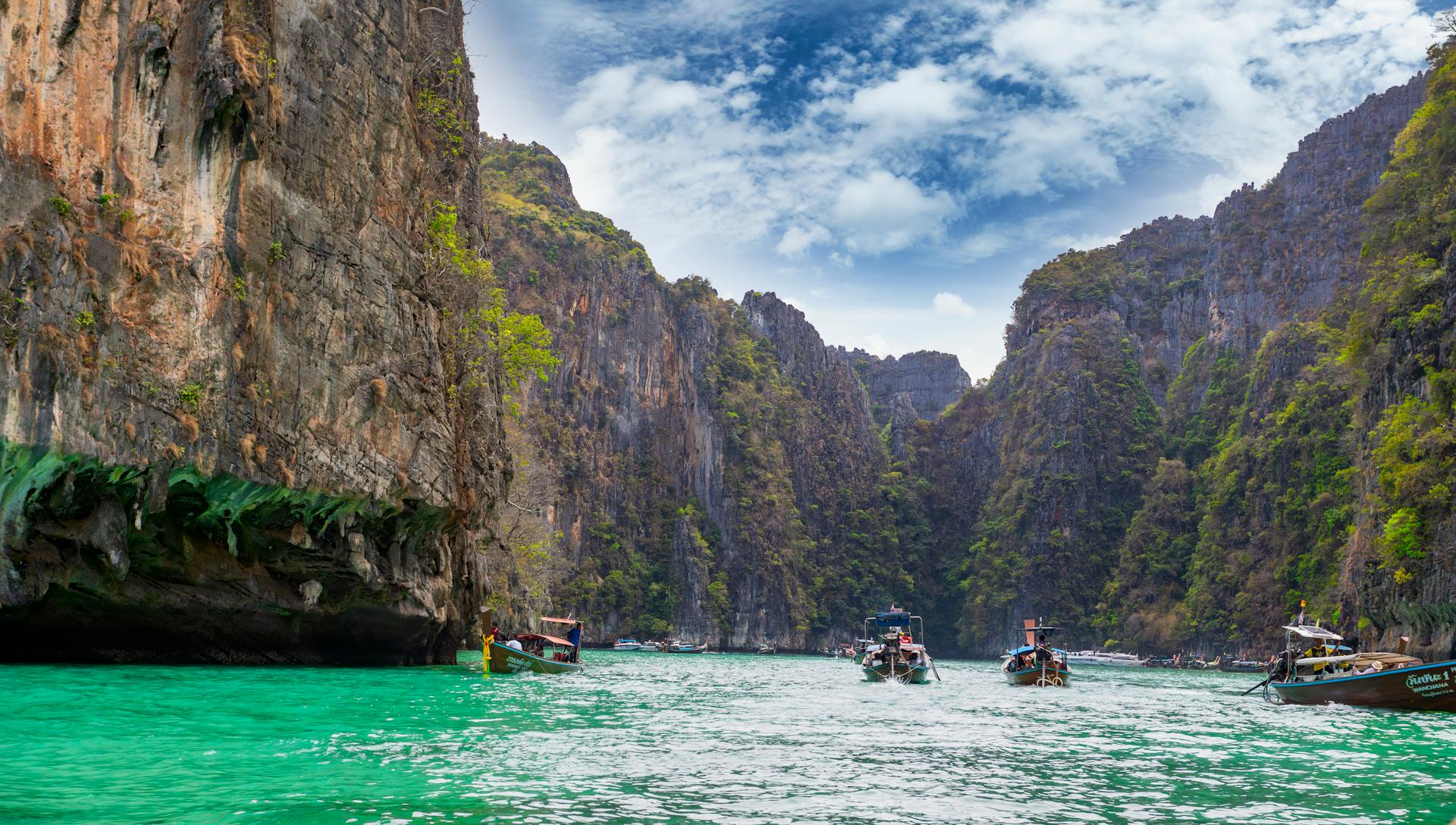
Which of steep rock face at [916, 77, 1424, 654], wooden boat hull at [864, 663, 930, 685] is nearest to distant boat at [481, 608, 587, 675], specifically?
wooden boat hull at [864, 663, 930, 685]

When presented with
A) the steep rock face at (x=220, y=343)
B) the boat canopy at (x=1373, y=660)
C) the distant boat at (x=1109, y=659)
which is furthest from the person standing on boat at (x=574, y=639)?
the distant boat at (x=1109, y=659)

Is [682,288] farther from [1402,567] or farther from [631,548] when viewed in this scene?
[1402,567]

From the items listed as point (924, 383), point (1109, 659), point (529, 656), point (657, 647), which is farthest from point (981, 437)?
point (529, 656)

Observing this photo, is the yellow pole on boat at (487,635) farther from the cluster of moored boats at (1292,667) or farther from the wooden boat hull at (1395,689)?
the wooden boat hull at (1395,689)

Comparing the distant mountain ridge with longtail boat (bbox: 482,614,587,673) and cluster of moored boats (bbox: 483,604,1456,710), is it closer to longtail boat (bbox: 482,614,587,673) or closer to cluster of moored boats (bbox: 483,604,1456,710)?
cluster of moored boats (bbox: 483,604,1456,710)

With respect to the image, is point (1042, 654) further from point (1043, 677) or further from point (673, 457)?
point (673, 457)

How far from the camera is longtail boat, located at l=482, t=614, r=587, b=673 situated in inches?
1411

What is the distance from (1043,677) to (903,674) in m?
5.62

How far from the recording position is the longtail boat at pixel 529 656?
118 feet

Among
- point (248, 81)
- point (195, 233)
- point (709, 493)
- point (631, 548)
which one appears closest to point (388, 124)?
point (248, 81)

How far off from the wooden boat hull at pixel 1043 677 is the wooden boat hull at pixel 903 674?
3.94 m

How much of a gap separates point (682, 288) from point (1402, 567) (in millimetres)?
102284

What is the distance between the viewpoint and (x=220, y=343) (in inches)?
1087

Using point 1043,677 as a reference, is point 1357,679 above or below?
above
